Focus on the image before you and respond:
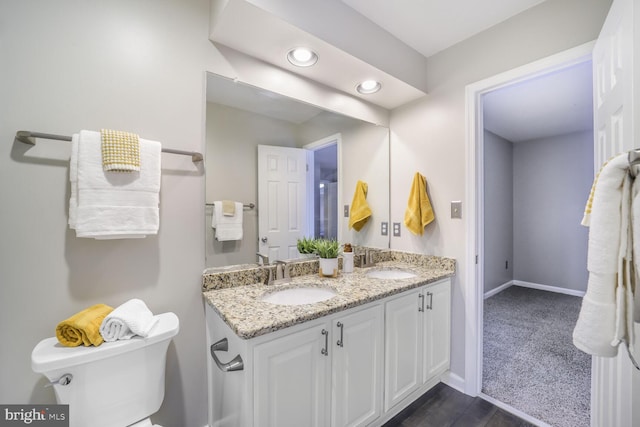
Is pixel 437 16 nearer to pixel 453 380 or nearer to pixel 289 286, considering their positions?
pixel 289 286

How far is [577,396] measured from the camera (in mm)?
1799

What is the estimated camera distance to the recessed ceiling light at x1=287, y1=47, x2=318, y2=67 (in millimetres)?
1530

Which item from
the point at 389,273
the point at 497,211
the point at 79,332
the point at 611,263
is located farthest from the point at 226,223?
the point at 497,211

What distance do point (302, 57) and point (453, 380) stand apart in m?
2.45

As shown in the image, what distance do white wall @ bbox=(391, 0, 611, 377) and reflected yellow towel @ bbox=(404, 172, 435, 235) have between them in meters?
0.07

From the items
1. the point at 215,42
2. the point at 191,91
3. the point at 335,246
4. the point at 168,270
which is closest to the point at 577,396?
the point at 335,246

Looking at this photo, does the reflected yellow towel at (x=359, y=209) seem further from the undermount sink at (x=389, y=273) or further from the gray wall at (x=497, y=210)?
the gray wall at (x=497, y=210)

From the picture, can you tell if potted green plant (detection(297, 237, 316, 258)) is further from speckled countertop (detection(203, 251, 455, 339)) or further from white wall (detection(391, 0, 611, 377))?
white wall (detection(391, 0, 611, 377))

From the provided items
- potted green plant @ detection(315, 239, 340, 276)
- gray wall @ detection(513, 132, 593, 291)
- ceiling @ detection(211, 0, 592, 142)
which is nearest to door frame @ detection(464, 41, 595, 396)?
ceiling @ detection(211, 0, 592, 142)

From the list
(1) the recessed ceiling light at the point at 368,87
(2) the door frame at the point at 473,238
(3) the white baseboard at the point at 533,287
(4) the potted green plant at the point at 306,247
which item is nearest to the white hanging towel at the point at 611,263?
(2) the door frame at the point at 473,238

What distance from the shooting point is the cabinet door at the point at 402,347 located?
1516mm

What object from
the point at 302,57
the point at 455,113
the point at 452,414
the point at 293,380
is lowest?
the point at 452,414

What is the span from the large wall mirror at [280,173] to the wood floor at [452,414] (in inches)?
46.1

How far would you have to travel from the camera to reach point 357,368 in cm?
136
